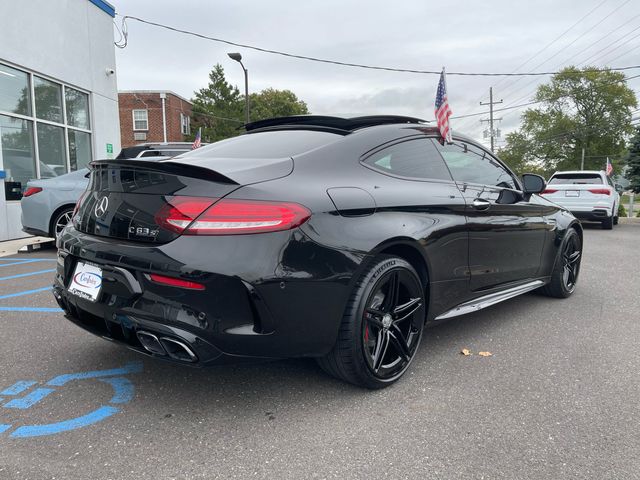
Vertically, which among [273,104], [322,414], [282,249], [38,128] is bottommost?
[322,414]

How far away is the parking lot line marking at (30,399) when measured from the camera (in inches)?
97.0

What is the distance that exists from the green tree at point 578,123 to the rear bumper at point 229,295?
62707 mm

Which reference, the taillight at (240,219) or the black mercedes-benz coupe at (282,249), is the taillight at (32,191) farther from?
the taillight at (240,219)

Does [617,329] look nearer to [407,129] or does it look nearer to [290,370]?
[407,129]

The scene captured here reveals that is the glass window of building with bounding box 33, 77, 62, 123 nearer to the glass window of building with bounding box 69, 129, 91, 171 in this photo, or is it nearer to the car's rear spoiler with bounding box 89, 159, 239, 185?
the glass window of building with bounding box 69, 129, 91, 171

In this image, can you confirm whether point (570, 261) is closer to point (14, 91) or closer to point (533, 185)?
point (533, 185)

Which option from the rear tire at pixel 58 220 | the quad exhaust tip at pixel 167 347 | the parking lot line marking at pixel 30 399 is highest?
the rear tire at pixel 58 220

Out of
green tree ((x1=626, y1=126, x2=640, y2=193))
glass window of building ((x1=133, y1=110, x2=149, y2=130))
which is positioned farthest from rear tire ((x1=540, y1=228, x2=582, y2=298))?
glass window of building ((x1=133, y1=110, x2=149, y2=130))

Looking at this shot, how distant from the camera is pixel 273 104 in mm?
51875

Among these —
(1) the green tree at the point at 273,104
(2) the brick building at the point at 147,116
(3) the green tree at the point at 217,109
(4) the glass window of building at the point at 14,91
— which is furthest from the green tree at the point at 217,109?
(4) the glass window of building at the point at 14,91

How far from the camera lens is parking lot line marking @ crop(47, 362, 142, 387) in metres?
2.76

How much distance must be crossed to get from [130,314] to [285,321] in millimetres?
713

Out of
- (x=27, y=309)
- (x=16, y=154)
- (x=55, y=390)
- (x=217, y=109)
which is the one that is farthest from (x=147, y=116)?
(x=55, y=390)

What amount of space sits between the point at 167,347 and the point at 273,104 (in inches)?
2047
